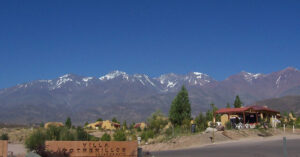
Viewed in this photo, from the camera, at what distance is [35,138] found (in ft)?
96.9

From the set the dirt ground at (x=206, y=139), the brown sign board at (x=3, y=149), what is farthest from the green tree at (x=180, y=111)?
the brown sign board at (x=3, y=149)

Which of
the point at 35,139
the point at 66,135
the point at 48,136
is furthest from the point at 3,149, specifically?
the point at 66,135

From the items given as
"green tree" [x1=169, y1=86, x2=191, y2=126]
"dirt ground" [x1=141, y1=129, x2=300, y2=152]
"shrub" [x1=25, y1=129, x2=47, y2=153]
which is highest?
"green tree" [x1=169, y1=86, x2=191, y2=126]

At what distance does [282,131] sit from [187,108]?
1638 cm

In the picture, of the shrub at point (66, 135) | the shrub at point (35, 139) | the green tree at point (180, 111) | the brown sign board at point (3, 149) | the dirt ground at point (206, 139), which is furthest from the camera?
the green tree at point (180, 111)

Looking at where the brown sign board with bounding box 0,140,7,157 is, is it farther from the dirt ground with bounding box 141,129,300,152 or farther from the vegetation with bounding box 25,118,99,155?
the dirt ground with bounding box 141,129,300,152

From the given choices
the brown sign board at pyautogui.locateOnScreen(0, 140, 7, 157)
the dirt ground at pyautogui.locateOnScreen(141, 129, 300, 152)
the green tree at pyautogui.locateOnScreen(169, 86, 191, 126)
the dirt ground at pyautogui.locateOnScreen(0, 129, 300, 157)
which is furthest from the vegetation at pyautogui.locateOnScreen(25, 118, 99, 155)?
the green tree at pyautogui.locateOnScreen(169, 86, 191, 126)

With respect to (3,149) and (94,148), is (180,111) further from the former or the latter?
(3,149)

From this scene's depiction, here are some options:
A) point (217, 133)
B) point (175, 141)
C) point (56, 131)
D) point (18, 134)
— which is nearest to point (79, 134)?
point (56, 131)

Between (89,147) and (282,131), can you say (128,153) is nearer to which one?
(89,147)

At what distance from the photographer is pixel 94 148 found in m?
18.0

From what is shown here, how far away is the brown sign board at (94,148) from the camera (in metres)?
17.0

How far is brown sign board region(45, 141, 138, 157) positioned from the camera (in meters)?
17.0

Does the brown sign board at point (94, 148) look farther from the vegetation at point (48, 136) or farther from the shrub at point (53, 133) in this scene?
the shrub at point (53, 133)
